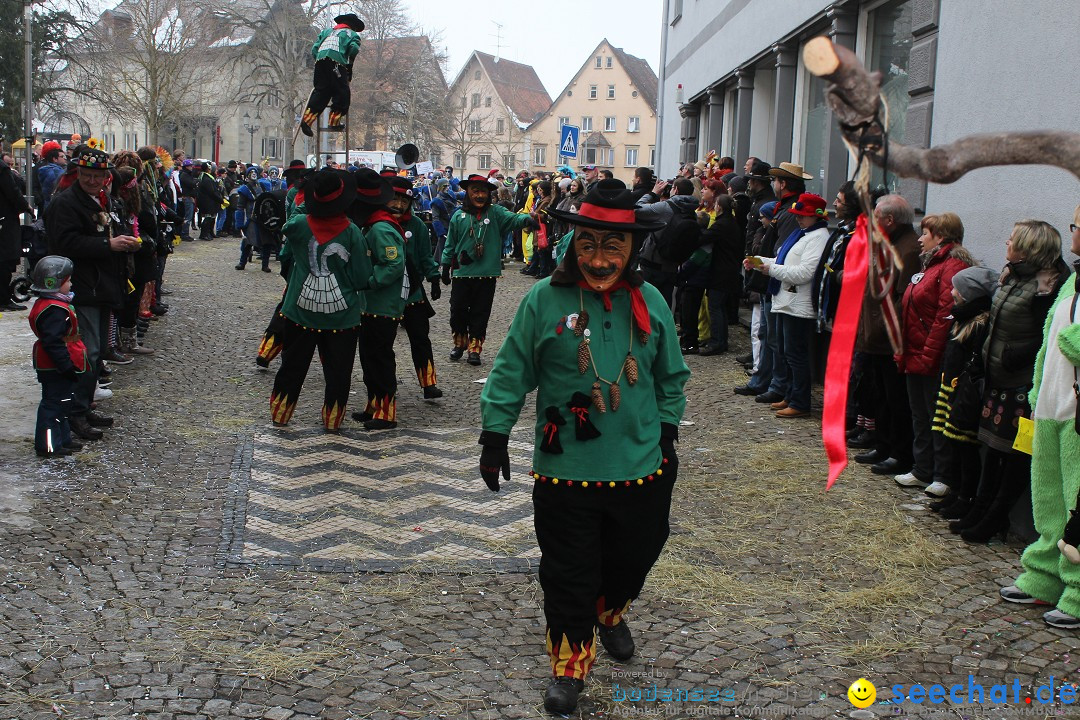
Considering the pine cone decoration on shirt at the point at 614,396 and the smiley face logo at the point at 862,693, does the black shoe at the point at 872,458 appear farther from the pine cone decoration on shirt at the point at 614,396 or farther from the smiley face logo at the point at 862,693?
the pine cone decoration on shirt at the point at 614,396

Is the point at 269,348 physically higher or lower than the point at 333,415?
higher

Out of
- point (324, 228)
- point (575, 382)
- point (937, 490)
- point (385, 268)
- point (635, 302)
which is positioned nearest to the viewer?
point (575, 382)

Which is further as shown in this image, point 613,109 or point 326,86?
point 613,109

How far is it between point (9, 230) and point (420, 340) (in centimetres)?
612

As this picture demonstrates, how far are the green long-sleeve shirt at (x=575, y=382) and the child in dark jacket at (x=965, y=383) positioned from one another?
2.72 metres

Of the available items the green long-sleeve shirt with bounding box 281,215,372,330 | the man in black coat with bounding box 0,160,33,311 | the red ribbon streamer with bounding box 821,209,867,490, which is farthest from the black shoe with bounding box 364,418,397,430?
the man in black coat with bounding box 0,160,33,311

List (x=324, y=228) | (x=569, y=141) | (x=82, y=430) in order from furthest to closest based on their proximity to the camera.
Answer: (x=569, y=141)
(x=324, y=228)
(x=82, y=430)

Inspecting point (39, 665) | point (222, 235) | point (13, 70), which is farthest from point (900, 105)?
point (13, 70)

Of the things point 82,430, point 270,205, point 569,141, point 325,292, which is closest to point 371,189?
point 325,292

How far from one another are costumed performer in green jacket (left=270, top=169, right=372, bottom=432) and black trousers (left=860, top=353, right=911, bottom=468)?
386 cm

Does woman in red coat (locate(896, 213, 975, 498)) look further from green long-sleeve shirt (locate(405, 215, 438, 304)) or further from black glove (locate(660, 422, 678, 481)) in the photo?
green long-sleeve shirt (locate(405, 215, 438, 304))

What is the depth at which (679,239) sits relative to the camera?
1171cm

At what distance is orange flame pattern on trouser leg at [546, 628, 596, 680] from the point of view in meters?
4.02

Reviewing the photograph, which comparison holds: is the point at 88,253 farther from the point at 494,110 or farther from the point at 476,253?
the point at 494,110
